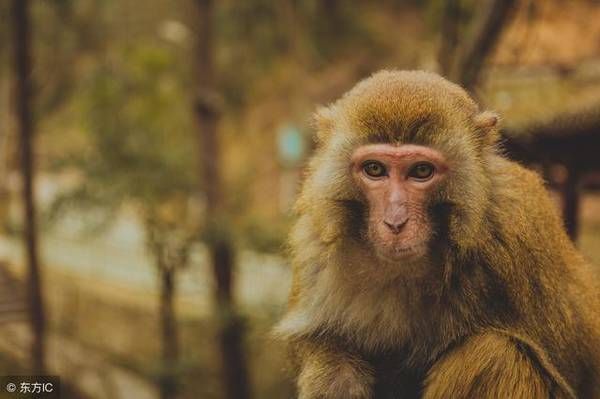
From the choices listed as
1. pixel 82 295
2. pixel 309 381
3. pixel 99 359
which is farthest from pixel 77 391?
pixel 309 381

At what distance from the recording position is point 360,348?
2834 mm

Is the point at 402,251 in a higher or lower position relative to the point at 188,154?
lower

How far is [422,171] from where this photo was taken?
98.4 inches

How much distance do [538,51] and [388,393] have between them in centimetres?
1036

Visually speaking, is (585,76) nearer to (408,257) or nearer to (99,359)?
(408,257)

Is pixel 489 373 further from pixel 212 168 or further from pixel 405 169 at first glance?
pixel 212 168

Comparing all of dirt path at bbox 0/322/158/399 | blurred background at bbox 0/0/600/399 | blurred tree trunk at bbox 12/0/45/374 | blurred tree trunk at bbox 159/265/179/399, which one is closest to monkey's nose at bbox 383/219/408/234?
blurred background at bbox 0/0/600/399

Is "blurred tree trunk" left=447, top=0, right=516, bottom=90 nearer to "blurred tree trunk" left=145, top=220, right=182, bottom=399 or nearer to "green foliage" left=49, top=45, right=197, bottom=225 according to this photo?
"green foliage" left=49, top=45, right=197, bottom=225

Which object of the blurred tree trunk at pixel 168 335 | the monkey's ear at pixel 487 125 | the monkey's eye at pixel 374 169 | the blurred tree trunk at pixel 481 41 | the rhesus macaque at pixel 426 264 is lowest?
the blurred tree trunk at pixel 168 335

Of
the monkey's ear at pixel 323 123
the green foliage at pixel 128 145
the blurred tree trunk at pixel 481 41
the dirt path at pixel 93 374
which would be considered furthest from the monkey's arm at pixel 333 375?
the dirt path at pixel 93 374

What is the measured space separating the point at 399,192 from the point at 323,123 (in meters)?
0.62

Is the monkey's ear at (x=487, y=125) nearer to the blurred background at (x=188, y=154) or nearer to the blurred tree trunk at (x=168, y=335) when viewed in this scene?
the blurred background at (x=188, y=154)

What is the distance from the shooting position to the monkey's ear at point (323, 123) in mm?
2863

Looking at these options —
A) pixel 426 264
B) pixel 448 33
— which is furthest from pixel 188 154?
pixel 426 264
